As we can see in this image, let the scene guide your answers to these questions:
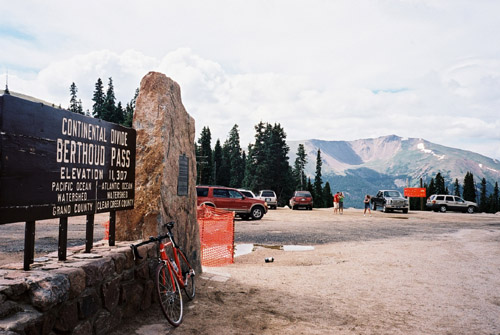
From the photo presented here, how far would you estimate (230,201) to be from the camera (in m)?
22.4

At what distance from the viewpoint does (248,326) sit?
16.6 ft

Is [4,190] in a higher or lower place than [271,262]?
higher

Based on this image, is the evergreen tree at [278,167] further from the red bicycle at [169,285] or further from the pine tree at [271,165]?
the red bicycle at [169,285]

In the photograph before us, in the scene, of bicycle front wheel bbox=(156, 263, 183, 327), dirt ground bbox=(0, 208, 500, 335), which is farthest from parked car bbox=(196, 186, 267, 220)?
bicycle front wheel bbox=(156, 263, 183, 327)

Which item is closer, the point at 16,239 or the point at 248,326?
the point at 248,326

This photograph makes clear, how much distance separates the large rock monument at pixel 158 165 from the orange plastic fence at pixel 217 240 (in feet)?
11.1

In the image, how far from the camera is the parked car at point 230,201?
71.6ft

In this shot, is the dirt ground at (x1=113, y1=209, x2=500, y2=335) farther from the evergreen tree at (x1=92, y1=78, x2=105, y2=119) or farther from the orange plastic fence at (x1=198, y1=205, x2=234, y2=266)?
the evergreen tree at (x1=92, y1=78, x2=105, y2=119)

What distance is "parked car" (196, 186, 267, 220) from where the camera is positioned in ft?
71.6

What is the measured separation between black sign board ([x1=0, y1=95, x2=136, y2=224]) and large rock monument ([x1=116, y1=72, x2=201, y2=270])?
0.45 meters

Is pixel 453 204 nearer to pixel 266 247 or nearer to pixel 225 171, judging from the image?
pixel 266 247

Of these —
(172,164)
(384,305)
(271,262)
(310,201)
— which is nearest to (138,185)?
(172,164)

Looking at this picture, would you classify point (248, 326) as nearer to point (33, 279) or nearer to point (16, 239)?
point (33, 279)

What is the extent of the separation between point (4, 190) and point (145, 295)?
97.1 inches
